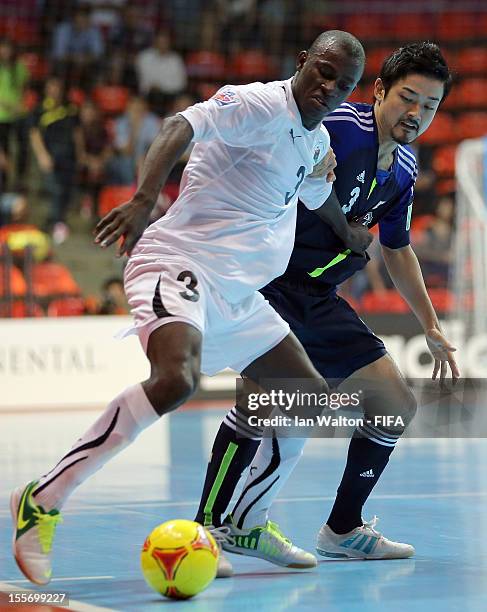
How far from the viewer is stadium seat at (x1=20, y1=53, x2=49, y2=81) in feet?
59.7

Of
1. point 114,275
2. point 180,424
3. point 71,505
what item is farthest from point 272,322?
point 114,275

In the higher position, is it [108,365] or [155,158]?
[155,158]

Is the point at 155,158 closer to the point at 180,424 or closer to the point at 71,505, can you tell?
the point at 71,505

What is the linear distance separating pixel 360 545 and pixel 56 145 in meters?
12.3

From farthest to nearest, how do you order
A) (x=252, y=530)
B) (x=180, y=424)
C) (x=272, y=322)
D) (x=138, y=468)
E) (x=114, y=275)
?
1. (x=114, y=275)
2. (x=180, y=424)
3. (x=138, y=468)
4. (x=252, y=530)
5. (x=272, y=322)

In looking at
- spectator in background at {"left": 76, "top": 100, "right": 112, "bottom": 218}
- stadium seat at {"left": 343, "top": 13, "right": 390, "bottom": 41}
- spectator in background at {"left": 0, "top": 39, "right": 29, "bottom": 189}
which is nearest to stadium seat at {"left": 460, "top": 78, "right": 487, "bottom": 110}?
stadium seat at {"left": 343, "top": 13, "right": 390, "bottom": 41}

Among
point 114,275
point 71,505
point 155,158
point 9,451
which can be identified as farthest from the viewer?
point 114,275

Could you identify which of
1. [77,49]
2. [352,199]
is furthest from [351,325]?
[77,49]

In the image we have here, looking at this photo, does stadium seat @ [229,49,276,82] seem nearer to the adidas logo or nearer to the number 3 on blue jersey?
the adidas logo

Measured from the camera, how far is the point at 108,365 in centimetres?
1442

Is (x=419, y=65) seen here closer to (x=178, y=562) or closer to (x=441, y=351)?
(x=441, y=351)

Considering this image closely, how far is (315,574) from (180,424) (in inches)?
288

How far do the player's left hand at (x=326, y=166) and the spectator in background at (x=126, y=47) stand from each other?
14.0 m

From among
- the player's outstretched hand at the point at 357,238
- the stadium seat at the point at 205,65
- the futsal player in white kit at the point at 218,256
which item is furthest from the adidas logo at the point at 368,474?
the stadium seat at the point at 205,65
